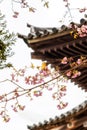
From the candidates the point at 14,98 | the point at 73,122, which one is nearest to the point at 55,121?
the point at 73,122

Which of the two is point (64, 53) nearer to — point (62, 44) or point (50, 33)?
point (62, 44)

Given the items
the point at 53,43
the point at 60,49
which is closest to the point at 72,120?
the point at 60,49

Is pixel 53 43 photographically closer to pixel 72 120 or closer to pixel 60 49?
pixel 60 49

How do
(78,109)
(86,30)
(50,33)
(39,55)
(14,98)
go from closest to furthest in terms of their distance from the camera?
(14,98) → (86,30) → (50,33) → (39,55) → (78,109)

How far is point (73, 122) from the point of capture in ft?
29.9

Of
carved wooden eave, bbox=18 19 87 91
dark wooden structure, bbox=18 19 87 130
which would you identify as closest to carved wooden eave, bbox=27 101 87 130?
dark wooden structure, bbox=18 19 87 130

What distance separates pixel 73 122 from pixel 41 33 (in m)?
2.76

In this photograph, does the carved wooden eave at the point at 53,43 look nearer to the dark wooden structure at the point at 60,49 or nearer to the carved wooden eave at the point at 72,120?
the dark wooden structure at the point at 60,49

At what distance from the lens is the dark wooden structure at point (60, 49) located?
7430 millimetres

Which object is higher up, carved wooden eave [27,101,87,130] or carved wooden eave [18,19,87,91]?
carved wooden eave [18,19,87,91]

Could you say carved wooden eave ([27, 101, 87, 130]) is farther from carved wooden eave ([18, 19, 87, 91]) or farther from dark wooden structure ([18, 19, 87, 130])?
carved wooden eave ([18, 19, 87, 91])

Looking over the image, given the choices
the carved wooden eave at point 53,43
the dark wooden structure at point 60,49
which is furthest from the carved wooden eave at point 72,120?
the carved wooden eave at point 53,43

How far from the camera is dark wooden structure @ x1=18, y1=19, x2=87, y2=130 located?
7.43m

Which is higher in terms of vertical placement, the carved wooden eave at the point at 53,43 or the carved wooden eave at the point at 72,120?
the carved wooden eave at the point at 53,43
